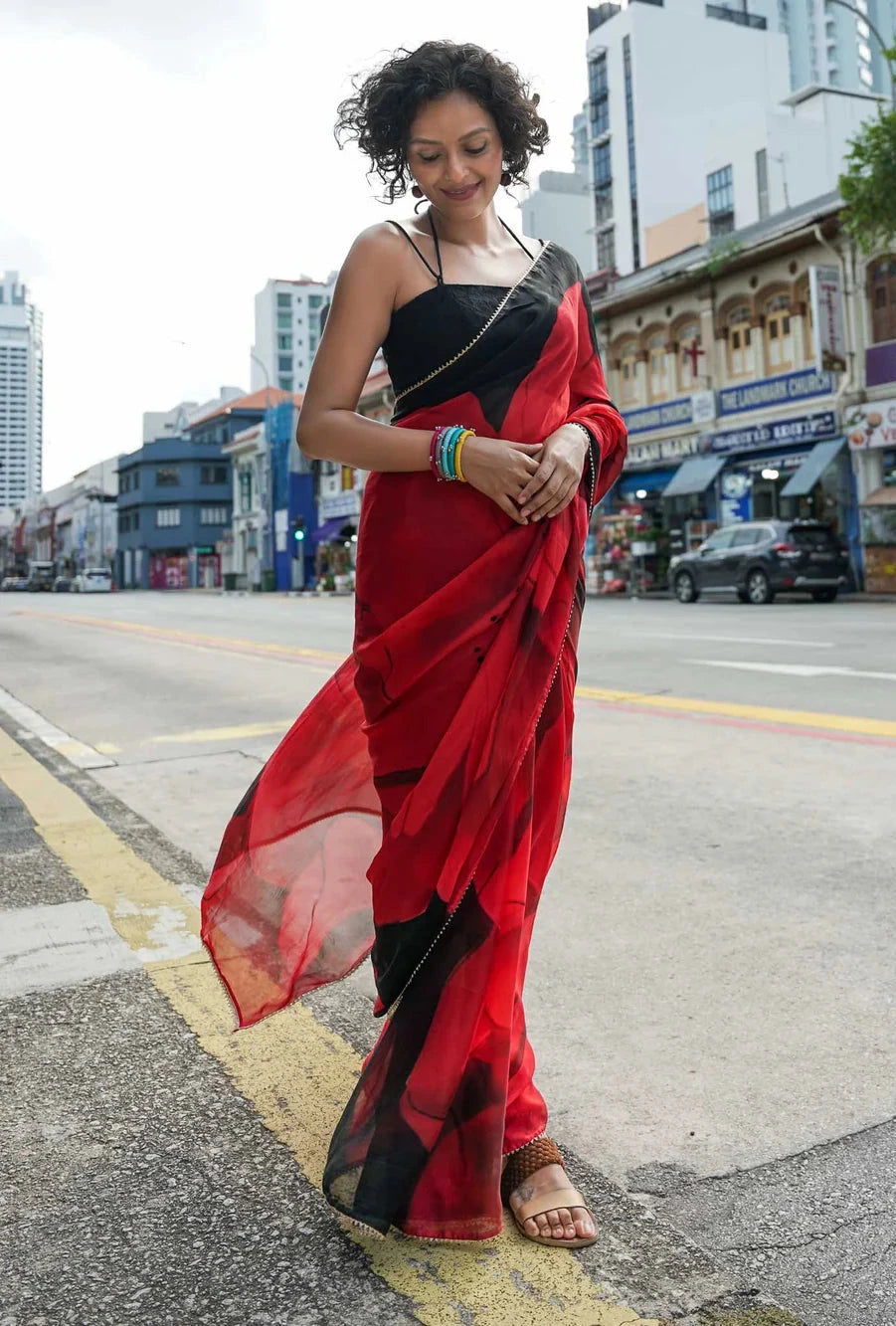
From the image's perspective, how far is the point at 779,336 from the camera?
27.5 metres

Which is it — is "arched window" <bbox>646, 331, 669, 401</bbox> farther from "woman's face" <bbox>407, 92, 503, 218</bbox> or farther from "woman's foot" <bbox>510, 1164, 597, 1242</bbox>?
"woman's foot" <bbox>510, 1164, 597, 1242</bbox>

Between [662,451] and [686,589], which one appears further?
[662,451]

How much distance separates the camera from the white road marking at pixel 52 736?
632 cm

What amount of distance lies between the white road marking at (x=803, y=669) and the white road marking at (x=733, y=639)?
1534 mm

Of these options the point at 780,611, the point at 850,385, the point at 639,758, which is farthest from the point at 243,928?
the point at 850,385

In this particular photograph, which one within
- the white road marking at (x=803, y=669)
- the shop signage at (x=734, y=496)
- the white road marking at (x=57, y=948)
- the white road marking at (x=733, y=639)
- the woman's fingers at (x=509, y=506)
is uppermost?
the shop signage at (x=734, y=496)

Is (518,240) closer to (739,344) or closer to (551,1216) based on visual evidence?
(551,1216)

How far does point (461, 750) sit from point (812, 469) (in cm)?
2516

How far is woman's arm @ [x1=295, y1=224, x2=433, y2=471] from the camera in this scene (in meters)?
1.83

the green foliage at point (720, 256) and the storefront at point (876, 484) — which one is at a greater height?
the green foliage at point (720, 256)

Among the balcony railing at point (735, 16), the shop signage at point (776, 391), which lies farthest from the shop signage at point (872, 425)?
the balcony railing at point (735, 16)

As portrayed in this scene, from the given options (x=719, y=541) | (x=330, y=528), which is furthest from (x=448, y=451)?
(x=330, y=528)

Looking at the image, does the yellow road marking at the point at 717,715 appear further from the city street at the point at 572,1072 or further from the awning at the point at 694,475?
the awning at the point at 694,475

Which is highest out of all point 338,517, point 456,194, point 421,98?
point 338,517
